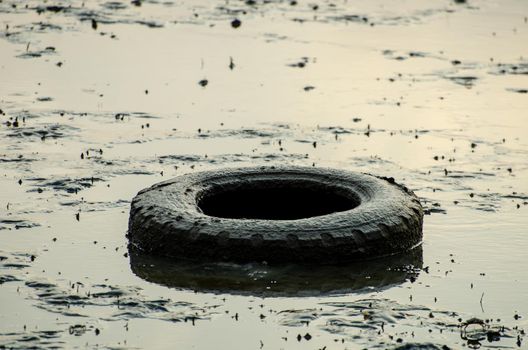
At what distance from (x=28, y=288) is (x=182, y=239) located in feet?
3.90

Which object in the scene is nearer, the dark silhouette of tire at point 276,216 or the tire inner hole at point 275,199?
the dark silhouette of tire at point 276,216

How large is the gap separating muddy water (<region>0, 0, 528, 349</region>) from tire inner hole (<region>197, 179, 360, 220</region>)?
75cm

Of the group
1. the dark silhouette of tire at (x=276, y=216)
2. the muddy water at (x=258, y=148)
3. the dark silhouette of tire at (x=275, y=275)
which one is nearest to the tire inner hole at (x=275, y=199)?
the dark silhouette of tire at (x=276, y=216)

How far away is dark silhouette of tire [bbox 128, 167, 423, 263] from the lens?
9031 millimetres

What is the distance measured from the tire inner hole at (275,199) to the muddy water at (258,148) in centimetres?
75

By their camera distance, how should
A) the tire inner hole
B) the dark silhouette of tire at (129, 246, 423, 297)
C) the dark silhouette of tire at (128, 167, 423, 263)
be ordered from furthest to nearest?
the tire inner hole
the dark silhouette of tire at (128, 167, 423, 263)
the dark silhouette of tire at (129, 246, 423, 297)

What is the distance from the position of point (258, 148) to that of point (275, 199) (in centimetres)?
213

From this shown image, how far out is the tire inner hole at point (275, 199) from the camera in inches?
403

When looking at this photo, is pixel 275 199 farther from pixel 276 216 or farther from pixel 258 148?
pixel 258 148

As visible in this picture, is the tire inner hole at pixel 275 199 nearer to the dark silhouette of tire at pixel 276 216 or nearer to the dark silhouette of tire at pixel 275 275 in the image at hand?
the dark silhouette of tire at pixel 276 216

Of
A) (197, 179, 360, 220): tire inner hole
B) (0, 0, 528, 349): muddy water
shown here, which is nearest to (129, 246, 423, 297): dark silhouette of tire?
(0, 0, 528, 349): muddy water

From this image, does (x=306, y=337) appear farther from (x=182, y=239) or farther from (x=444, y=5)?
(x=444, y=5)

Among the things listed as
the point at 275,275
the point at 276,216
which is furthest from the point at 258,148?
the point at 275,275

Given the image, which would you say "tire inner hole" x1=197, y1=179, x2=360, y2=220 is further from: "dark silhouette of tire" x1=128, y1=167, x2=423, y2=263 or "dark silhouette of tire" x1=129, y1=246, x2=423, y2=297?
"dark silhouette of tire" x1=129, y1=246, x2=423, y2=297
